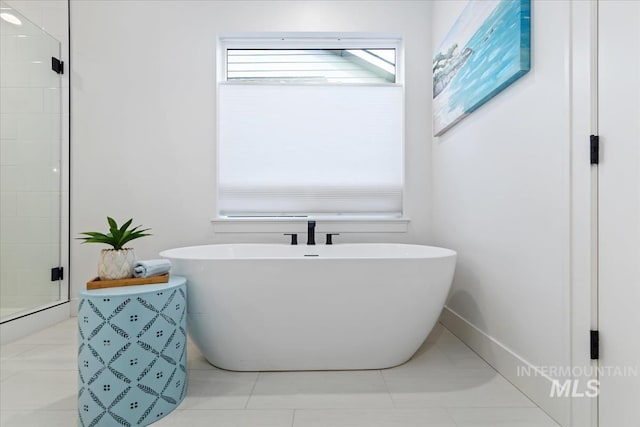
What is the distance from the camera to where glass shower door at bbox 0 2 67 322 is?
229 centimetres

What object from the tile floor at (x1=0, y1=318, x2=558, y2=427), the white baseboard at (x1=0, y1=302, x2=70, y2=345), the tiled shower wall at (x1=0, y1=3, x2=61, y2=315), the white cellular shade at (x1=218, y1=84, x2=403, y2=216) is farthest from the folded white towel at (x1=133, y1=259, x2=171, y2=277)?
the tiled shower wall at (x1=0, y1=3, x2=61, y2=315)

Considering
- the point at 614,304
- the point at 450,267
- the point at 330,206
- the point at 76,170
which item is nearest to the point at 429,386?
the point at 450,267

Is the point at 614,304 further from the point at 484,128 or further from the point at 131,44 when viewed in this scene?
the point at 131,44

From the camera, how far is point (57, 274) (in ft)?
8.43

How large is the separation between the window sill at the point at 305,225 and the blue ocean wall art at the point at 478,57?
738 mm

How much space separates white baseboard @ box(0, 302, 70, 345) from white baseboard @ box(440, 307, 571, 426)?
269 cm

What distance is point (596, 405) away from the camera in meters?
1.13

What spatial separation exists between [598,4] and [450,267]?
1117 mm

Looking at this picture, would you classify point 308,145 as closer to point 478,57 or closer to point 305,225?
point 305,225

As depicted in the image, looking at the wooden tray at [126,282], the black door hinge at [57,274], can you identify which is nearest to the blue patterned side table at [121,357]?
the wooden tray at [126,282]

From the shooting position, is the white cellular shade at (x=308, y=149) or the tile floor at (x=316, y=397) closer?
the tile floor at (x=316, y=397)

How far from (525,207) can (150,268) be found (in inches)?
61.5

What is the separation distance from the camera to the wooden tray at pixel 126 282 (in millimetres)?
1339

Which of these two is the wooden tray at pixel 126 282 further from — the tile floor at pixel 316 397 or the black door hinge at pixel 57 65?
the black door hinge at pixel 57 65
